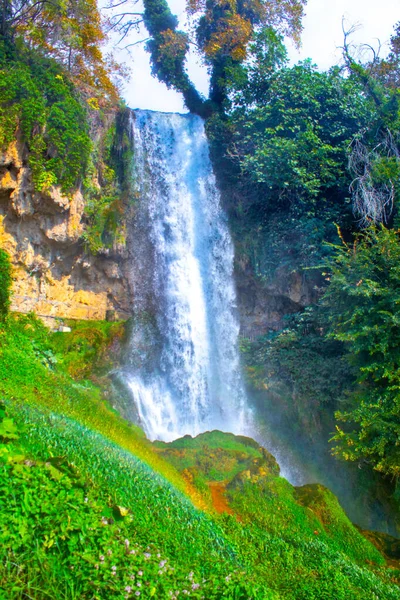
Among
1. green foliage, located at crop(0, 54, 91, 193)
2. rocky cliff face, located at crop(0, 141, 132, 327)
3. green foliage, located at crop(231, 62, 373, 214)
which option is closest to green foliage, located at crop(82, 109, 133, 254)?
rocky cliff face, located at crop(0, 141, 132, 327)

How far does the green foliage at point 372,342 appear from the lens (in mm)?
8758

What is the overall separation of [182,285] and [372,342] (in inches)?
286

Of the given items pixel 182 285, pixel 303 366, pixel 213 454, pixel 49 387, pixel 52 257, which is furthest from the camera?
pixel 182 285

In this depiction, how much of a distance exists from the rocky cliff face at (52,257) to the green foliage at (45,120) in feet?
1.17

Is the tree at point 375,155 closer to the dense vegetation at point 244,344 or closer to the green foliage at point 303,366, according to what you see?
the dense vegetation at point 244,344

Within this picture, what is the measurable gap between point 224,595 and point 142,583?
67cm

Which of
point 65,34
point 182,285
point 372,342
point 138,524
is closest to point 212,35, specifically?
point 65,34

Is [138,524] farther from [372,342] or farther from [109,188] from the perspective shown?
[109,188]

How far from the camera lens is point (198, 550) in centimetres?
438

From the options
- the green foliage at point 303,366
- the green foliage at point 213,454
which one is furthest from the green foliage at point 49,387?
the green foliage at point 303,366

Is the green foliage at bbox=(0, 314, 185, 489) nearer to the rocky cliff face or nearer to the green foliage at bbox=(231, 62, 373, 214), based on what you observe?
the rocky cliff face

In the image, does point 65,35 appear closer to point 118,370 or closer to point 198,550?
point 118,370

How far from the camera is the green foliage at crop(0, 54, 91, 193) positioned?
11984mm

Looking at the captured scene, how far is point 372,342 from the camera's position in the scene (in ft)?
30.8
